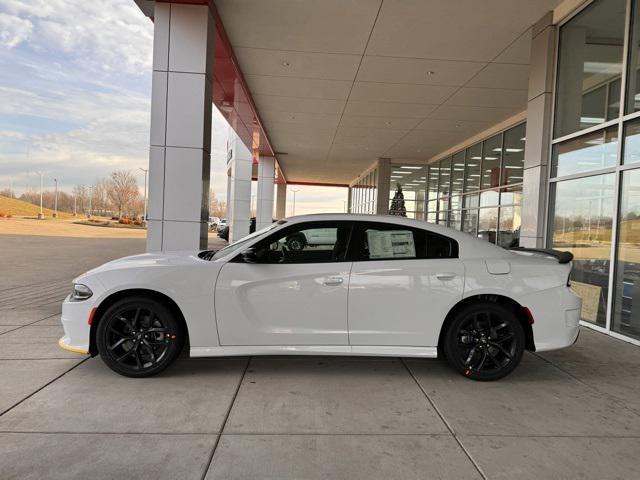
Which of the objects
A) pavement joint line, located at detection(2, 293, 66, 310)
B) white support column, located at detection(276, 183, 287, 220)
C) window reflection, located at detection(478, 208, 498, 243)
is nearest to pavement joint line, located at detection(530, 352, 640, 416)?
pavement joint line, located at detection(2, 293, 66, 310)

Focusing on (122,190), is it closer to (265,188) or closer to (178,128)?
(265,188)

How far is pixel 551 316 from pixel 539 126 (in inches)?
178

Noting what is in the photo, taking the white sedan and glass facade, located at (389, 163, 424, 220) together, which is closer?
the white sedan

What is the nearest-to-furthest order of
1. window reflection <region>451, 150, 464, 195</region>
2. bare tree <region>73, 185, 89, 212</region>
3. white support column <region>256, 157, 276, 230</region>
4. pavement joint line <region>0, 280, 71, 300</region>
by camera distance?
pavement joint line <region>0, 280, 71, 300</region>
window reflection <region>451, 150, 464, 195</region>
white support column <region>256, 157, 276, 230</region>
bare tree <region>73, 185, 89, 212</region>

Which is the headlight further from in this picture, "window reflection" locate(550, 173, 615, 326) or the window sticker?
"window reflection" locate(550, 173, 615, 326)

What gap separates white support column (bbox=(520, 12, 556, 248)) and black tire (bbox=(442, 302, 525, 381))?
3.84 m

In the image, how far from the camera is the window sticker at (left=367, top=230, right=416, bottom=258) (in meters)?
4.40

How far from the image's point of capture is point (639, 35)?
604 cm

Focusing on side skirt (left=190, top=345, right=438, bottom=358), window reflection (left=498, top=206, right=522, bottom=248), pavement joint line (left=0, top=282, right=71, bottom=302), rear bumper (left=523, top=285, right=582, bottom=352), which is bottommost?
pavement joint line (left=0, top=282, right=71, bottom=302)

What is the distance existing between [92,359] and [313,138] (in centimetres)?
1502

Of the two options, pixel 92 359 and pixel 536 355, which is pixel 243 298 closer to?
pixel 92 359

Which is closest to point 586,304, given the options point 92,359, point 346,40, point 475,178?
point 346,40

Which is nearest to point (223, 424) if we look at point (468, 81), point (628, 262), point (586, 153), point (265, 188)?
point (628, 262)

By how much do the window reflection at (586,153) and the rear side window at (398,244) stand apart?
3632 mm
